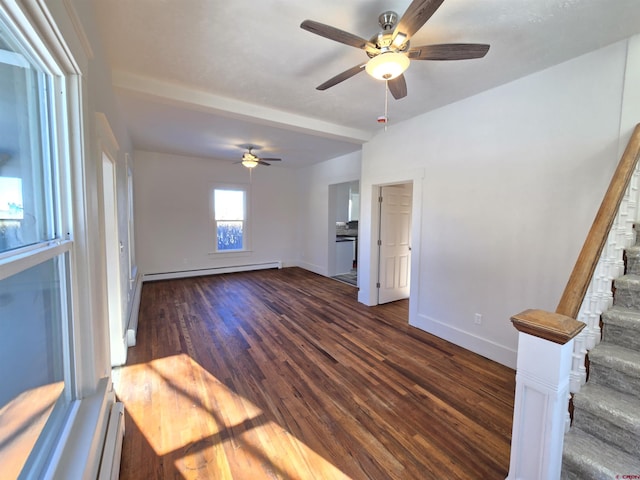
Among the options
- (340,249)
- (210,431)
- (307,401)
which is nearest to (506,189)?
(307,401)

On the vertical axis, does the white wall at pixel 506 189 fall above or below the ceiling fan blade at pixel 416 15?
below

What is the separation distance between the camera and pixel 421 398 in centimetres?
220

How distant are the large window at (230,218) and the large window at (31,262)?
17.9 feet

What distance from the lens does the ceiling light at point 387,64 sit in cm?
162

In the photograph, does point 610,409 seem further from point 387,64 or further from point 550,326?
point 387,64

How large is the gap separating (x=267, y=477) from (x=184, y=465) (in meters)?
0.51

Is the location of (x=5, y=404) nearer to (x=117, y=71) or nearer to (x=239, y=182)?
(x=117, y=71)

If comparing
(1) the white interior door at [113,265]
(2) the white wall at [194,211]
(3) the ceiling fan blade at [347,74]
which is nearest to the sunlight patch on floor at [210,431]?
(1) the white interior door at [113,265]

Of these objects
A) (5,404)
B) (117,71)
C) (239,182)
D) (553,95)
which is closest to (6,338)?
(5,404)

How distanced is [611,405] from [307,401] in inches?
70.1

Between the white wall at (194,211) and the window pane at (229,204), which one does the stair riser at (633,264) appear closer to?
the white wall at (194,211)

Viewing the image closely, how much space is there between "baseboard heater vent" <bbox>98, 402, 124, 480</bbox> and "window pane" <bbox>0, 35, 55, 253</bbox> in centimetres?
102

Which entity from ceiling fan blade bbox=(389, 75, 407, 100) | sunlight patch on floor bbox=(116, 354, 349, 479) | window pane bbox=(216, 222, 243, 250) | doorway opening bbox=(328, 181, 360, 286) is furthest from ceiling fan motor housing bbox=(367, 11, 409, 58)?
window pane bbox=(216, 222, 243, 250)

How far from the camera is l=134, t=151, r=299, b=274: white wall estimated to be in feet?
18.7
